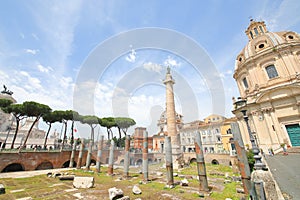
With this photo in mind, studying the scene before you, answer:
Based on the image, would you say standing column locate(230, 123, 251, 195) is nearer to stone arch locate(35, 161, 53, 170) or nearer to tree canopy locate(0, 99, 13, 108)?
stone arch locate(35, 161, 53, 170)

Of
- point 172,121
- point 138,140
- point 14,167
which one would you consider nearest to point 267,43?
point 172,121

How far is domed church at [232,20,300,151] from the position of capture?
17625 millimetres

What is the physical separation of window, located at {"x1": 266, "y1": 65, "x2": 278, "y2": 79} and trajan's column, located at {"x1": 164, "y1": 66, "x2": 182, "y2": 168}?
15180 millimetres

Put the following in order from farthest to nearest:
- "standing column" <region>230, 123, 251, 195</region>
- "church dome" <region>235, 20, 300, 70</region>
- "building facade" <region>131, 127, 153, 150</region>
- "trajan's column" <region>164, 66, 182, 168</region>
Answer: "building facade" <region>131, 127, 153, 150</region>
"trajan's column" <region>164, 66, 182, 168</region>
"church dome" <region>235, 20, 300, 70</region>
"standing column" <region>230, 123, 251, 195</region>

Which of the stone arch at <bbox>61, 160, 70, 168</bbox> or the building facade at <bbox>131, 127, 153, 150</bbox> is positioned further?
the building facade at <bbox>131, 127, 153, 150</bbox>

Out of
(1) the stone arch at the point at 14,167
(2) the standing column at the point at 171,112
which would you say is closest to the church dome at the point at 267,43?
(2) the standing column at the point at 171,112

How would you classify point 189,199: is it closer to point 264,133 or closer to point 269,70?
point 264,133

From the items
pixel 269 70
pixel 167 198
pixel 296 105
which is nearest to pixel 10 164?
pixel 167 198

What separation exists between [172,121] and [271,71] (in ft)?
56.9

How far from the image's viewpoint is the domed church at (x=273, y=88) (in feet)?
57.8

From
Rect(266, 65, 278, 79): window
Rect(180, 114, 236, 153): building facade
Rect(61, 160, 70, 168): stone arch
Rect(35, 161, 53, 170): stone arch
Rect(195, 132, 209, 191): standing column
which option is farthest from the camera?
Rect(180, 114, 236, 153): building facade

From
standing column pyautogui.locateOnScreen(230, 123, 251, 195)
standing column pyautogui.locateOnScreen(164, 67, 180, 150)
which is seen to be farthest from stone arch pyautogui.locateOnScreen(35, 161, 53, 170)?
standing column pyautogui.locateOnScreen(230, 123, 251, 195)

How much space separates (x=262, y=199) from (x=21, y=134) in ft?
166

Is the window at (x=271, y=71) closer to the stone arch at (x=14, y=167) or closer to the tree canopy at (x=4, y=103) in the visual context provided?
the stone arch at (x=14, y=167)
